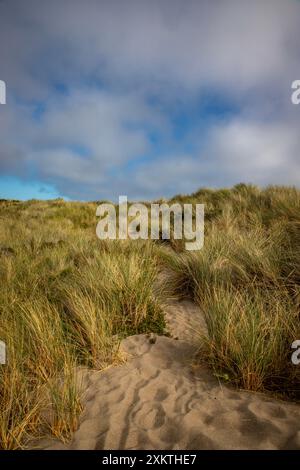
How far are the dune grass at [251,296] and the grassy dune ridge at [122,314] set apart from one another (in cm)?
2

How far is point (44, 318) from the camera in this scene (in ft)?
13.5

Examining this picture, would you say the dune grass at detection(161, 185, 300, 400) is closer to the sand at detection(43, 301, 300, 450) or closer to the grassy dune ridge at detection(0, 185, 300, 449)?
the grassy dune ridge at detection(0, 185, 300, 449)

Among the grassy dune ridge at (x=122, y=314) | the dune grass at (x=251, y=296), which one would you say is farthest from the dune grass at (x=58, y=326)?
the dune grass at (x=251, y=296)

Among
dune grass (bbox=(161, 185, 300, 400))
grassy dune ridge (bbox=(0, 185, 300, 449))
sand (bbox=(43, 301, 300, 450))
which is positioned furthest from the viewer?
dune grass (bbox=(161, 185, 300, 400))

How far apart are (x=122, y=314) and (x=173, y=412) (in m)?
1.87

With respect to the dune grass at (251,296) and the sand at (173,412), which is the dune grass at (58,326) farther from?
the dune grass at (251,296)

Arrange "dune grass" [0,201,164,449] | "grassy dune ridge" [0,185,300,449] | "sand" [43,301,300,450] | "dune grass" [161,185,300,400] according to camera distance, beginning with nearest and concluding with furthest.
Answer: "sand" [43,301,300,450] → "dune grass" [0,201,164,449] → "grassy dune ridge" [0,185,300,449] → "dune grass" [161,185,300,400]

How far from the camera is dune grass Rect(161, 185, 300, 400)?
3121 mm

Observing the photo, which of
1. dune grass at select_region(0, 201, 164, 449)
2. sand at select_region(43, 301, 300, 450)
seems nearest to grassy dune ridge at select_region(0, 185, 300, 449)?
dune grass at select_region(0, 201, 164, 449)

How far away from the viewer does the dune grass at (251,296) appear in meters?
3.12

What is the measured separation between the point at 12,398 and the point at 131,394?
106cm

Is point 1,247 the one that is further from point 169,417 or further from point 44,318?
point 169,417

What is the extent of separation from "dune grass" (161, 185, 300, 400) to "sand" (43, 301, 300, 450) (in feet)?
0.71
